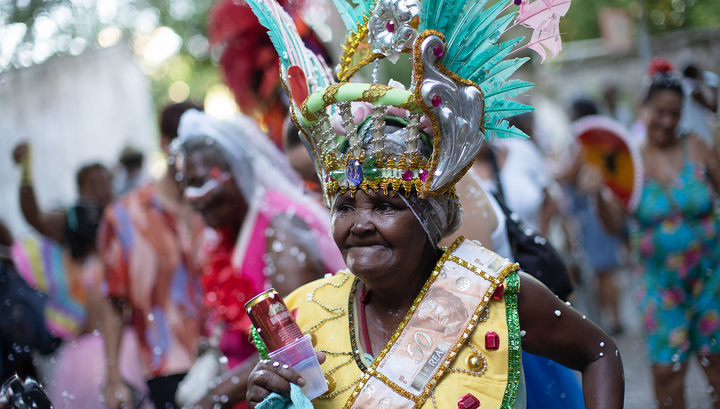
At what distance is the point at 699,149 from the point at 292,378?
3.31 metres

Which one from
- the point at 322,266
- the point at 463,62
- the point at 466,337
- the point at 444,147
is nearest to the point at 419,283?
the point at 466,337

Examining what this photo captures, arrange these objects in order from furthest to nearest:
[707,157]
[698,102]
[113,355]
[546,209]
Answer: [546,209] < [698,102] < [113,355] < [707,157]

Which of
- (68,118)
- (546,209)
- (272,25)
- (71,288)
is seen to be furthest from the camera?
(68,118)

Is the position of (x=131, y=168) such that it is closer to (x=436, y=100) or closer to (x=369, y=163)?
(x=369, y=163)

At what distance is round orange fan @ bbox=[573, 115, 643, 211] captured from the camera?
429 cm

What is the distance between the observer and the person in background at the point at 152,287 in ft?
15.7

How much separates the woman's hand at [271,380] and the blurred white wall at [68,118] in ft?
15.1

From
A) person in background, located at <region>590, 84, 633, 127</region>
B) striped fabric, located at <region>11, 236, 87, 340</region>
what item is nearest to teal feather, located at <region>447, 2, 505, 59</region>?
striped fabric, located at <region>11, 236, 87, 340</region>

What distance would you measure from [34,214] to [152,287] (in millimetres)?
1427

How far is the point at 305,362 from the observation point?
1883 millimetres

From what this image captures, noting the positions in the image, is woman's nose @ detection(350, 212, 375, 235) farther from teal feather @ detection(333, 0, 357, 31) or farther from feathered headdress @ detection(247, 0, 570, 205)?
teal feather @ detection(333, 0, 357, 31)

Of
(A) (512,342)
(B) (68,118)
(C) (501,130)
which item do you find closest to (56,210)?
(B) (68,118)

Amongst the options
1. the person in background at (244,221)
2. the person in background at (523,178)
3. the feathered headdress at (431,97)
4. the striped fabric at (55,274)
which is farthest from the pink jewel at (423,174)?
the striped fabric at (55,274)

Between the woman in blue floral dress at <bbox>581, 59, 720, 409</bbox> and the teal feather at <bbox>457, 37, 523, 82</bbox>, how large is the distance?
262 centimetres
